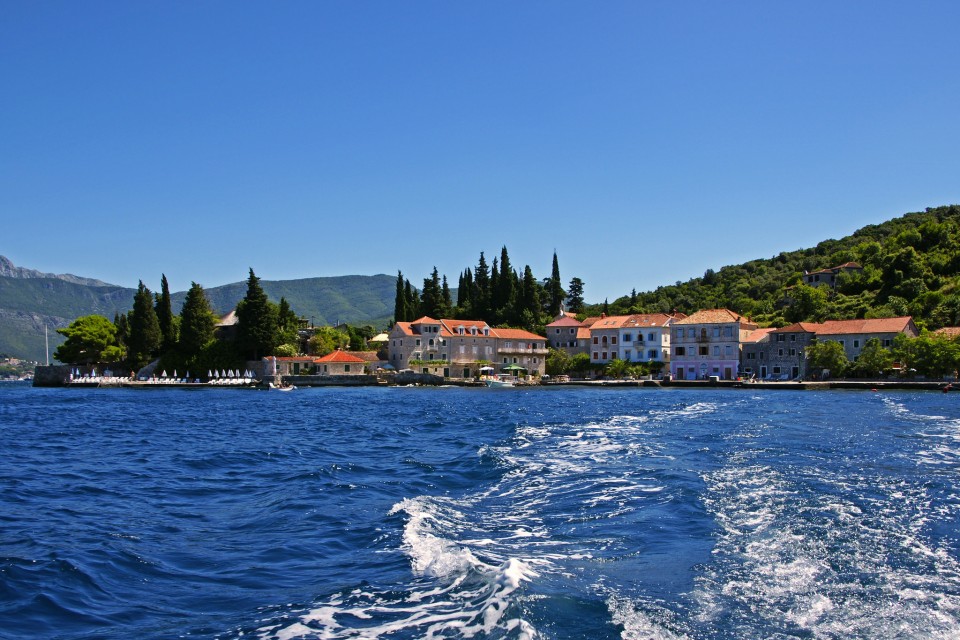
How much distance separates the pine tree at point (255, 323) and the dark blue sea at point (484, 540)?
182 feet

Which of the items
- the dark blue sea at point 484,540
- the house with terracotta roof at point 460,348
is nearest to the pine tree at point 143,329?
the house with terracotta roof at point 460,348

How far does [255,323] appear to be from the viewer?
73.6m

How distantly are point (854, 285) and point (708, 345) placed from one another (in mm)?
34112

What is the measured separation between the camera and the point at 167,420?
29.3m

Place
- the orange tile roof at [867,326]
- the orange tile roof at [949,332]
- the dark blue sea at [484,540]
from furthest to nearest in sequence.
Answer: the orange tile roof at [867,326] → the orange tile roof at [949,332] → the dark blue sea at [484,540]

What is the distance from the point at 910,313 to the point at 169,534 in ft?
276

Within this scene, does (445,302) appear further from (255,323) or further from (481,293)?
(255,323)

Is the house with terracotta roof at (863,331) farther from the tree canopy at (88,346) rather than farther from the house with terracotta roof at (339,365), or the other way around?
the tree canopy at (88,346)

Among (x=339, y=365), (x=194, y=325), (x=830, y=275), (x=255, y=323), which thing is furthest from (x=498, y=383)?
(x=830, y=275)

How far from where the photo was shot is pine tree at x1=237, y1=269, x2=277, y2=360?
73250mm

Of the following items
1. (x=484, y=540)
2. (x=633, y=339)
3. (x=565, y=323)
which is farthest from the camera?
(x=565, y=323)

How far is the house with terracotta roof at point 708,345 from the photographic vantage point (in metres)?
73.0

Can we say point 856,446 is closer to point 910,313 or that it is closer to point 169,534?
point 169,534

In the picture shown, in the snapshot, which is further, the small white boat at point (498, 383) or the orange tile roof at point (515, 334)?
the orange tile roof at point (515, 334)
